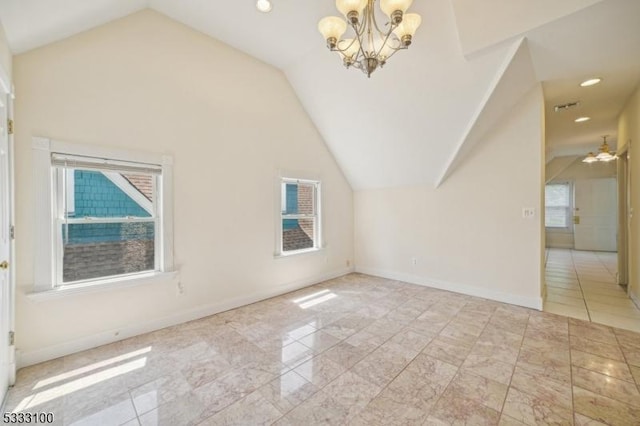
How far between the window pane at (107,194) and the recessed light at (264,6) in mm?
2095

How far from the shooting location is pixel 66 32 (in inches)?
86.3

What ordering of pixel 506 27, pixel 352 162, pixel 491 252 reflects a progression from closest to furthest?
pixel 506 27 → pixel 491 252 → pixel 352 162

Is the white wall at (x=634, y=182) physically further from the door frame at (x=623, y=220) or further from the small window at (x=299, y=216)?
the small window at (x=299, y=216)

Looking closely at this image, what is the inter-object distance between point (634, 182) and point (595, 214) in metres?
5.47

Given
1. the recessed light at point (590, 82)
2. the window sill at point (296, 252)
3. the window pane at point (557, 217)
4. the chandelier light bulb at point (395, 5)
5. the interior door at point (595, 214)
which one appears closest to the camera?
the chandelier light bulb at point (395, 5)

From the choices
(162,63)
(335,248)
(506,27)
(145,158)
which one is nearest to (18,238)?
(145,158)

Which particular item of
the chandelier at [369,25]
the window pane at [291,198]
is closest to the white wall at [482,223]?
the window pane at [291,198]

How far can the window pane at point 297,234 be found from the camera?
4127mm

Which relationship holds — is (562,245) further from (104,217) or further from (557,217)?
(104,217)

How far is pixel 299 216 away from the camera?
4316 millimetres

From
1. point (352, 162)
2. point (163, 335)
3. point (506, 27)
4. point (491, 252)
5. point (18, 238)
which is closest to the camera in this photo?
point (18, 238)

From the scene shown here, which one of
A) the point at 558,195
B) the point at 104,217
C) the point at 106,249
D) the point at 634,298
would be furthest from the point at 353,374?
the point at 558,195

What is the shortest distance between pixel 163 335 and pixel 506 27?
14.4 feet

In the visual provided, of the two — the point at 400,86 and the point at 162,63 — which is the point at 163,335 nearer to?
the point at 162,63
